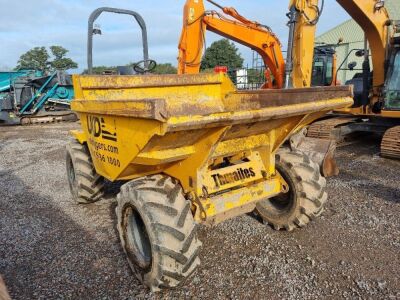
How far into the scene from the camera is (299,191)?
3309 millimetres

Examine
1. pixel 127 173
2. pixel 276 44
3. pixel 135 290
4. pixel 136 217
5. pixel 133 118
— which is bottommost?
pixel 135 290

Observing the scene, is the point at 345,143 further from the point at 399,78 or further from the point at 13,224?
the point at 13,224

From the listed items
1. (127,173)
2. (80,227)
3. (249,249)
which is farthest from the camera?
(80,227)

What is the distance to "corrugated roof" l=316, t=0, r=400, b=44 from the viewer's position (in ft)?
86.4

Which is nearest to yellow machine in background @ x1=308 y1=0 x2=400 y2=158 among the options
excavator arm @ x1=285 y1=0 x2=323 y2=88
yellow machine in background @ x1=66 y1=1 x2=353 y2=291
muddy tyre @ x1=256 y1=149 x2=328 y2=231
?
excavator arm @ x1=285 y1=0 x2=323 y2=88

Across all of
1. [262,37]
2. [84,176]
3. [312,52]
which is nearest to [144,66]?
[84,176]

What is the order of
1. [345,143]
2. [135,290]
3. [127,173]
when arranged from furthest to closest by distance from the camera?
[345,143] < [127,173] < [135,290]

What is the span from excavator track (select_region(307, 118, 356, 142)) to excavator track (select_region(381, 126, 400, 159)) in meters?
1.05

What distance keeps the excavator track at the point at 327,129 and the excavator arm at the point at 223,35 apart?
1.18 meters

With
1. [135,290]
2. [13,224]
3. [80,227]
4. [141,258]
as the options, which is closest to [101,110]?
[141,258]

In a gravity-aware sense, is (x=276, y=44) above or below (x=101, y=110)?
above

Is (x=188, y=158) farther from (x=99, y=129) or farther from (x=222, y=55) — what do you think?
(x=222, y=55)

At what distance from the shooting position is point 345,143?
24.4ft

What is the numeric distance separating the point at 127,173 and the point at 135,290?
94cm
